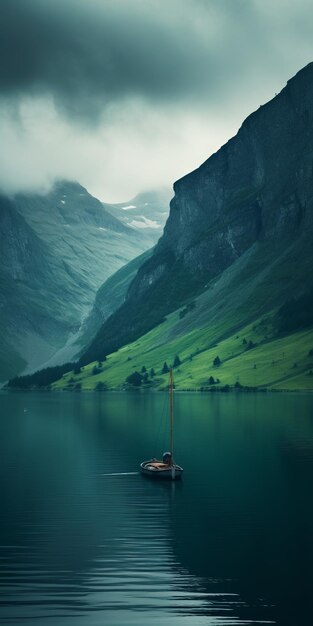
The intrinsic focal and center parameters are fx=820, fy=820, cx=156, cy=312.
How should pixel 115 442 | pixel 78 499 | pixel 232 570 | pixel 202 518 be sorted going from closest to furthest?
pixel 232 570
pixel 202 518
pixel 78 499
pixel 115 442

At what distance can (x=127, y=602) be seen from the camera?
50406 millimetres

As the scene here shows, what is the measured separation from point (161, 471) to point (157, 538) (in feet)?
117

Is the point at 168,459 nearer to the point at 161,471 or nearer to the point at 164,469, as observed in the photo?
the point at 161,471

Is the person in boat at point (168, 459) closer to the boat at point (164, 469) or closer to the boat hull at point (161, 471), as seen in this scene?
the boat at point (164, 469)

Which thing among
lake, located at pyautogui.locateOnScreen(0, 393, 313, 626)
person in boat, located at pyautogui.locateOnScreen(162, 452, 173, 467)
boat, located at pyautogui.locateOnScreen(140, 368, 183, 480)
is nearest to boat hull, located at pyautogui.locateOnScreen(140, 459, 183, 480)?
boat, located at pyautogui.locateOnScreen(140, 368, 183, 480)

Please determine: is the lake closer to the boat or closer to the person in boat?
the boat

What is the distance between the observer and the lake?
49.6 m

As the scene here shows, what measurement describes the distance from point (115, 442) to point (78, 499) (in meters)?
64.1

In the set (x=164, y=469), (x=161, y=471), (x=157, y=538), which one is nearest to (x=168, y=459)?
(x=161, y=471)

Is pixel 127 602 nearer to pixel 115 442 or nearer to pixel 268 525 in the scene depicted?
pixel 268 525

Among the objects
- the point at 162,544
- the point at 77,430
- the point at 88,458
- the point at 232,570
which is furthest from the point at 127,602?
the point at 77,430

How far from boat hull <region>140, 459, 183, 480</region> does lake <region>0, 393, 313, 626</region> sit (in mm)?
1539

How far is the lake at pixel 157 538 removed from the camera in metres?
49.6

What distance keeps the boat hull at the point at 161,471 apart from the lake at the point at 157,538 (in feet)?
5.05
